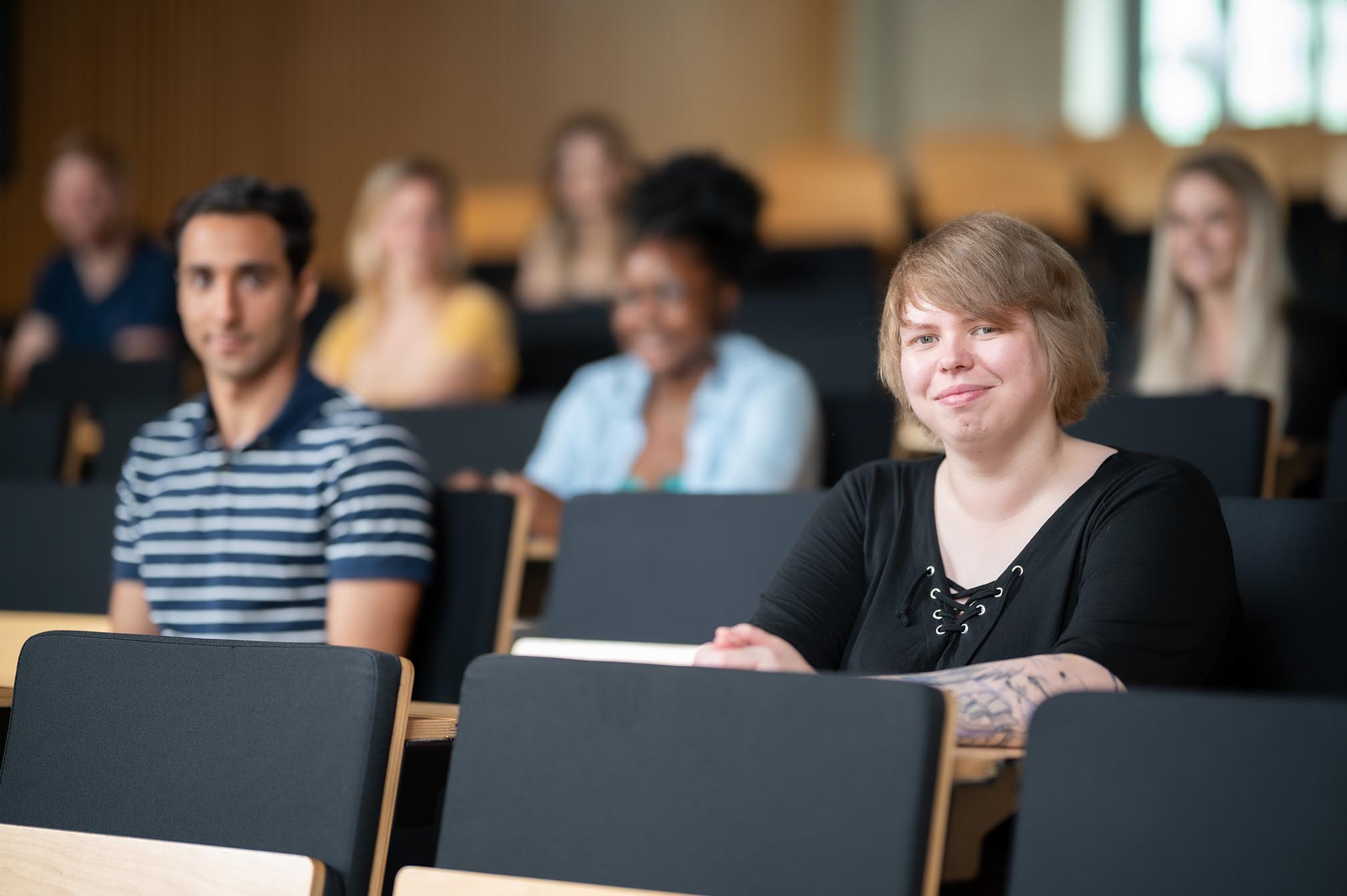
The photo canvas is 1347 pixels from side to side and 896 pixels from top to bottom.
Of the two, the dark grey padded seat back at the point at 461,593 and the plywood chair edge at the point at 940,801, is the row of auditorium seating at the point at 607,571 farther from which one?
the plywood chair edge at the point at 940,801

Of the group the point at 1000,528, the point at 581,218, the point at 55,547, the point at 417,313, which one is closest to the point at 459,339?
the point at 417,313

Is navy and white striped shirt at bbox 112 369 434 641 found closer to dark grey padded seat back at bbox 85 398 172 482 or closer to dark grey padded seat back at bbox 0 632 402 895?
dark grey padded seat back at bbox 0 632 402 895

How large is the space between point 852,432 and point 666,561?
2.86 ft

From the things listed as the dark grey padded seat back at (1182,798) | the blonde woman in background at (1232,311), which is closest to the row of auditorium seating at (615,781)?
the dark grey padded seat back at (1182,798)

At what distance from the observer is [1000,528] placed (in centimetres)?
158

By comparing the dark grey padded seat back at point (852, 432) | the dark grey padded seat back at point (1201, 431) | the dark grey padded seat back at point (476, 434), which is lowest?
the dark grey padded seat back at point (476, 434)

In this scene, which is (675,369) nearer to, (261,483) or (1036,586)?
(261,483)

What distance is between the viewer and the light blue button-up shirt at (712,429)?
2781 millimetres

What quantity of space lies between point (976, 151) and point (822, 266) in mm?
1850

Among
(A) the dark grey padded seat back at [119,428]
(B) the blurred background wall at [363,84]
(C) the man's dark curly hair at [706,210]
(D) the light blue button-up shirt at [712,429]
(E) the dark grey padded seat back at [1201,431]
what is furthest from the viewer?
(B) the blurred background wall at [363,84]

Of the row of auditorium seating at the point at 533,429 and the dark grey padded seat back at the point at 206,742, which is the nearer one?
the dark grey padded seat back at the point at 206,742

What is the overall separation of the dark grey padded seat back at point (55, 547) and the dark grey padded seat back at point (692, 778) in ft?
4.53

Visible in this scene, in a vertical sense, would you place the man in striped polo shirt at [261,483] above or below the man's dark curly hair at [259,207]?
below

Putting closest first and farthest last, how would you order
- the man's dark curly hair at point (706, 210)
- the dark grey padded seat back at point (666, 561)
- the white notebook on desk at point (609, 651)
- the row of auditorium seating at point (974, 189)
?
the white notebook on desk at point (609, 651) < the dark grey padded seat back at point (666, 561) < the man's dark curly hair at point (706, 210) < the row of auditorium seating at point (974, 189)
